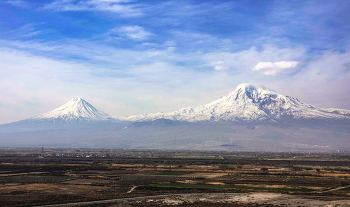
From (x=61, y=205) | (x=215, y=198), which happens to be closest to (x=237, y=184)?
(x=215, y=198)

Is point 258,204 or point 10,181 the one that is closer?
point 258,204

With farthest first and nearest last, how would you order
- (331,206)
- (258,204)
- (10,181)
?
1. (10,181)
2. (258,204)
3. (331,206)

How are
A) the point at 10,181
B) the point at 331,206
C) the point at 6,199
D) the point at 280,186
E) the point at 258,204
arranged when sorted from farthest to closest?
the point at 10,181
the point at 280,186
the point at 6,199
the point at 258,204
the point at 331,206

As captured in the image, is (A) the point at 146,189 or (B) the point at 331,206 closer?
(B) the point at 331,206

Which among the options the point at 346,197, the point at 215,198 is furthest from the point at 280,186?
the point at 215,198

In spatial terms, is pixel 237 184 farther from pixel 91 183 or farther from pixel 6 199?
pixel 6 199

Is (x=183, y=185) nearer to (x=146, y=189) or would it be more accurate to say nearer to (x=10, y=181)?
(x=146, y=189)

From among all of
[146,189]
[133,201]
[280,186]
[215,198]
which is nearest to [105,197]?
[133,201]

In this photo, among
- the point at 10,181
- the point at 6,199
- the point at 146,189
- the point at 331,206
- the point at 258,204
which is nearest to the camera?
the point at 331,206

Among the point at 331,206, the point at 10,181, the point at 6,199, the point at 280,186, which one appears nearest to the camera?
the point at 331,206
